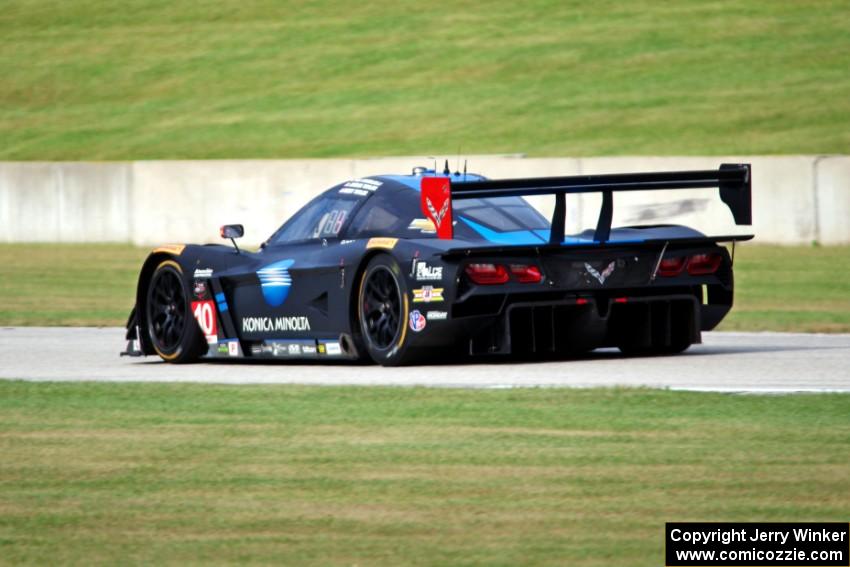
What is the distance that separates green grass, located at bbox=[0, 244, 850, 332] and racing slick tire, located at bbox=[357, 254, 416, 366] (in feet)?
14.2

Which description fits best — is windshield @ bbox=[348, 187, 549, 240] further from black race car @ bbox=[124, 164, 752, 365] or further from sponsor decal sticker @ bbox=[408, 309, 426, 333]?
sponsor decal sticker @ bbox=[408, 309, 426, 333]

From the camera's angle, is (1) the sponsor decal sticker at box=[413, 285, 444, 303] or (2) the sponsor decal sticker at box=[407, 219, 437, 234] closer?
(1) the sponsor decal sticker at box=[413, 285, 444, 303]

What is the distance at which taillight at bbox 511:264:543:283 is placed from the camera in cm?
1033

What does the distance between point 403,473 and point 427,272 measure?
3658 millimetres


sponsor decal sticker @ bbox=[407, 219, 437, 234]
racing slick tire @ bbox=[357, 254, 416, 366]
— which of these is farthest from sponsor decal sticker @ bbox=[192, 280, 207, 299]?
sponsor decal sticker @ bbox=[407, 219, 437, 234]

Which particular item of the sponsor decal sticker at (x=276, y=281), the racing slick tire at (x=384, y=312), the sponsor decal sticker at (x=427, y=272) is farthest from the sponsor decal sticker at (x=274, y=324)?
the sponsor decal sticker at (x=427, y=272)

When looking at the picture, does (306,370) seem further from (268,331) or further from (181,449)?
(181,449)

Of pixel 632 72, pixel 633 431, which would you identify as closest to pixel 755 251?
pixel 632 72

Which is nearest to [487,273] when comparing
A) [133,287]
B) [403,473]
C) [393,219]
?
[393,219]

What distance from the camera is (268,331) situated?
37.6 feet

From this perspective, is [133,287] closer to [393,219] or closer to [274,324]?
[274,324]

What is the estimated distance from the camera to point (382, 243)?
10617 mm

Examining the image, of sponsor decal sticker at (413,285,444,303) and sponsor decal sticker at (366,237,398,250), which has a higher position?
sponsor decal sticker at (366,237,398,250)

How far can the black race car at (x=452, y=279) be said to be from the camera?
10297 mm
